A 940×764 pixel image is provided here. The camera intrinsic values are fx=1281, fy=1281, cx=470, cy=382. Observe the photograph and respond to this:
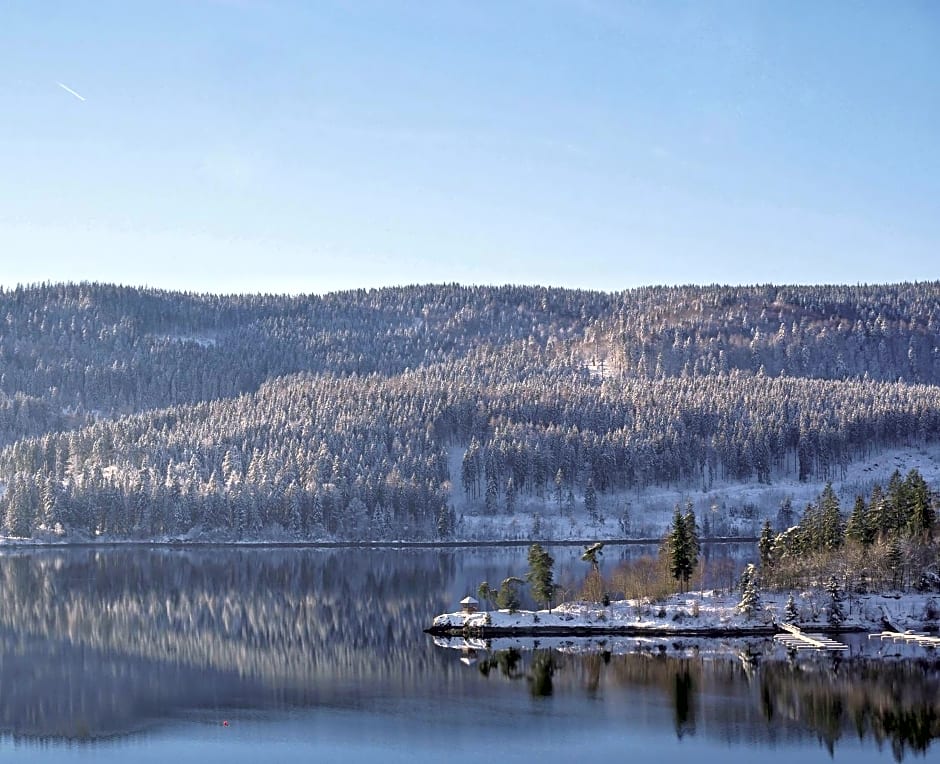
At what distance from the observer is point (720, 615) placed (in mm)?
104938

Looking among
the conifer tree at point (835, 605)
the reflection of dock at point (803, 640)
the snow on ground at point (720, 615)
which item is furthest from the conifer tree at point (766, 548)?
the reflection of dock at point (803, 640)

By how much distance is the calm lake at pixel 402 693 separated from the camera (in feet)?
235

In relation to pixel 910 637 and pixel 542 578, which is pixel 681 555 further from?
pixel 910 637

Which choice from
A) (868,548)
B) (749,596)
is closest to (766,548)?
(868,548)

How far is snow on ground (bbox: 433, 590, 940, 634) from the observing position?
103 meters

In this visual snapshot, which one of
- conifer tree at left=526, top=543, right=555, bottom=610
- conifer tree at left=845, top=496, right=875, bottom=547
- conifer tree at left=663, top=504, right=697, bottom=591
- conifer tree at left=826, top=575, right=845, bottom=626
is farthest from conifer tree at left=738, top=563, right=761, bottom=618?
conifer tree at left=526, top=543, right=555, bottom=610

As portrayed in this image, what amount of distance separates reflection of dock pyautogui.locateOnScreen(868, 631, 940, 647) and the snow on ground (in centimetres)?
140

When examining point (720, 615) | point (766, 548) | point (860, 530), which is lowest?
point (720, 615)

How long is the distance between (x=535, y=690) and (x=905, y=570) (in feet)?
133

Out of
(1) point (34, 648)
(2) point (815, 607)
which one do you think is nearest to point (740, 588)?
(2) point (815, 607)

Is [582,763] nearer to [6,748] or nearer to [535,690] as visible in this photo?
[535,690]

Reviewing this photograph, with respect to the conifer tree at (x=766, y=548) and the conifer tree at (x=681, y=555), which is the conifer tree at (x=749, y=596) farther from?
the conifer tree at (x=766, y=548)

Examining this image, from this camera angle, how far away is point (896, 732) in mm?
73062

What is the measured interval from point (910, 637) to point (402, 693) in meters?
41.0
